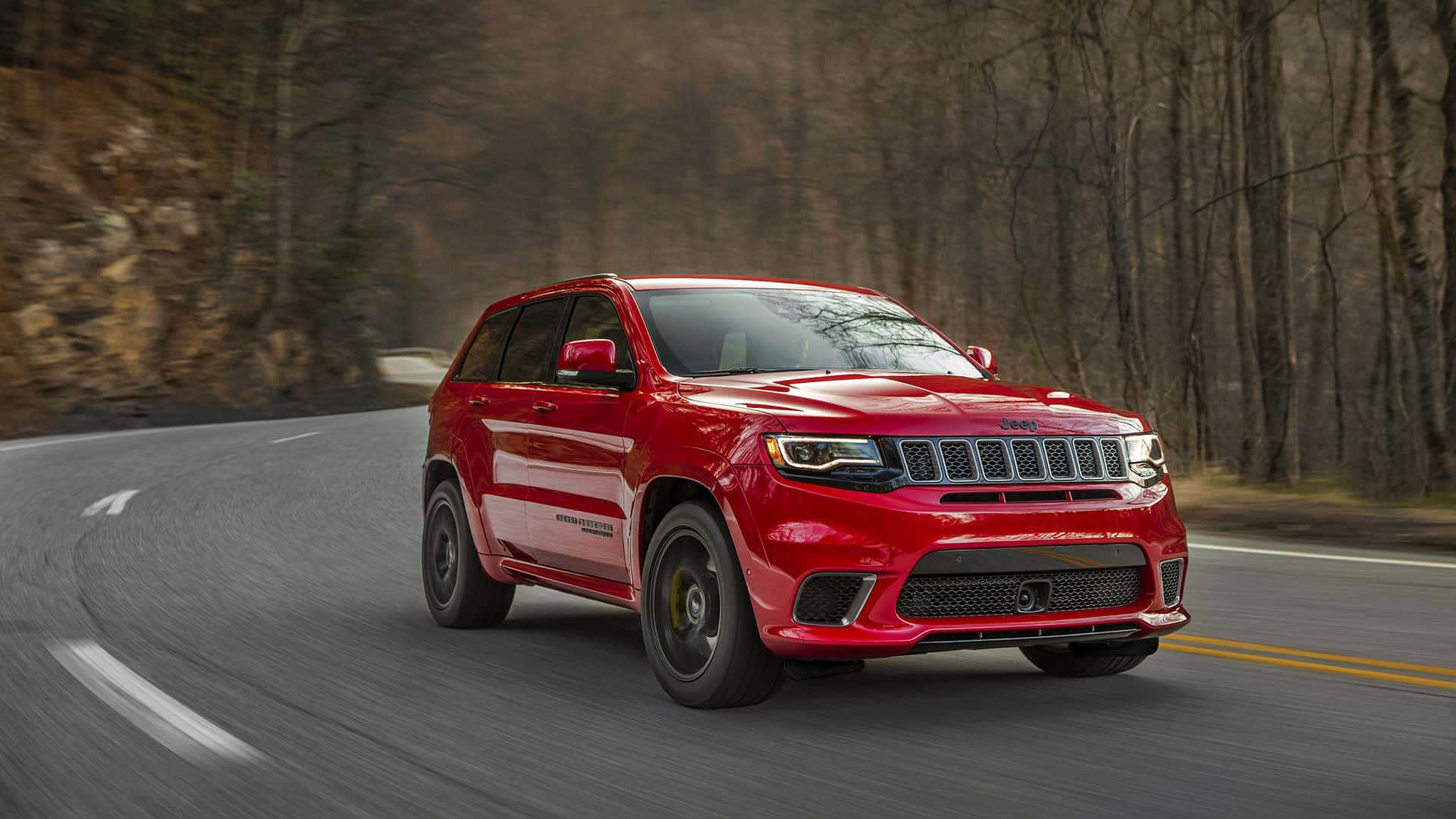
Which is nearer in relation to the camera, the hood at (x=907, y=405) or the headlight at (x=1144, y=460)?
the hood at (x=907, y=405)

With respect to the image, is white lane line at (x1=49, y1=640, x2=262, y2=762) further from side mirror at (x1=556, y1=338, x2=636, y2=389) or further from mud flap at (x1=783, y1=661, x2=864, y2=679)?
side mirror at (x1=556, y1=338, x2=636, y2=389)

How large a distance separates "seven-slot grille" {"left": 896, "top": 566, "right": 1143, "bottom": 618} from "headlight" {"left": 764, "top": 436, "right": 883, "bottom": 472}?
47 cm

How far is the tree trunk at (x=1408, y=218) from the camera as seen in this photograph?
15.9 metres

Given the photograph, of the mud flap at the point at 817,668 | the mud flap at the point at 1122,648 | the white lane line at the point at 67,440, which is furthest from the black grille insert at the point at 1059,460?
the white lane line at the point at 67,440

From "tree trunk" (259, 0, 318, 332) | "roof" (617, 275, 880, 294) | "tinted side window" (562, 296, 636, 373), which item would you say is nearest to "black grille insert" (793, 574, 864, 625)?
"tinted side window" (562, 296, 636, 373)

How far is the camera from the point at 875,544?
5.58 metres

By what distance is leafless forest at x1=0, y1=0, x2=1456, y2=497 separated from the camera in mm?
18766

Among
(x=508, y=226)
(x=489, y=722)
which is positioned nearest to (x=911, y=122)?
(x=489, y=722)

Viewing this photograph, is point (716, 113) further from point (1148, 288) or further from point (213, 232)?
point (1148, 288)

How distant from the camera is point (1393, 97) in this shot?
56.9ft

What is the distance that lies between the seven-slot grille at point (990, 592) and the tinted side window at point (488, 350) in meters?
3.50

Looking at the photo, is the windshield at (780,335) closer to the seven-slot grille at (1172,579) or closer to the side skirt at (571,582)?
the side skirt at (571,582)

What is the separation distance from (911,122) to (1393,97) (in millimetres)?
11393

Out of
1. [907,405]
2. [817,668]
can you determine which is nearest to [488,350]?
[907,405]
